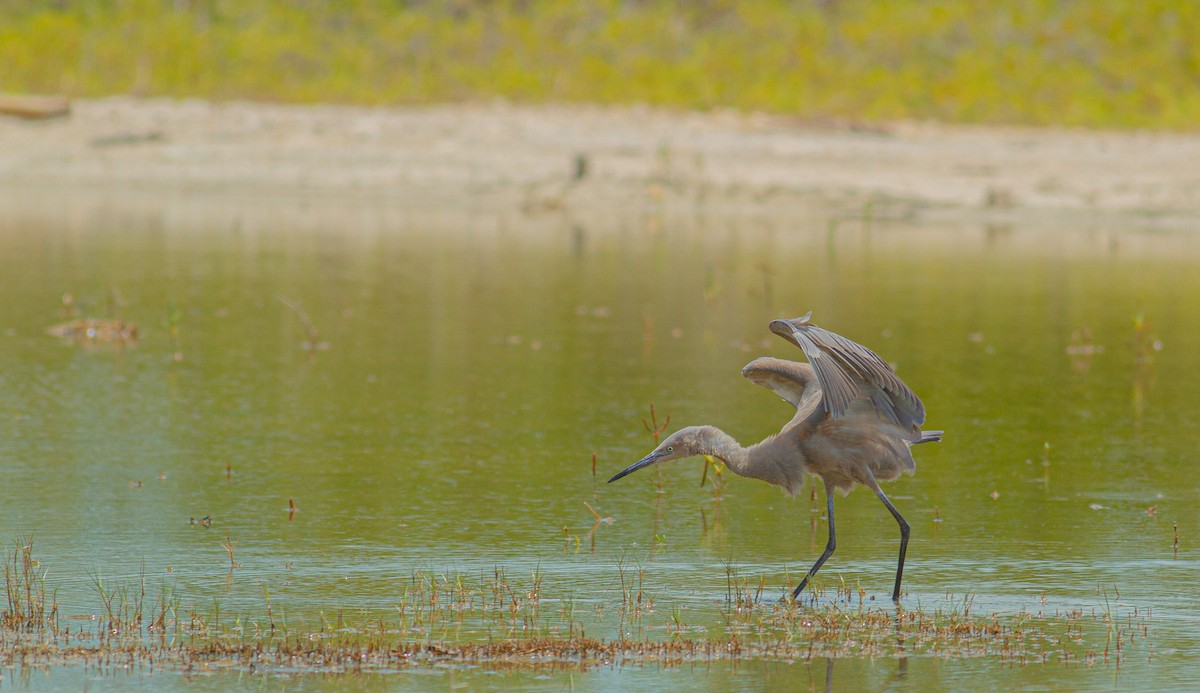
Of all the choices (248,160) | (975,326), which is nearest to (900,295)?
(975,326)

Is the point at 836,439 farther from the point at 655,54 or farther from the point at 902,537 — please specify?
the point at 655,54

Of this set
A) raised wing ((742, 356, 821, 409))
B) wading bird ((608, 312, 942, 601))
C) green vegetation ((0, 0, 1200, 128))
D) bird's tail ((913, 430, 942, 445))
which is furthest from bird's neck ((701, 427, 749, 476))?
green vegetation ((0, 0, 1200, 128))

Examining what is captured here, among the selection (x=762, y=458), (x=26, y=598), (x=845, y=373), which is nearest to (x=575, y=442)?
(x=762, y=458)

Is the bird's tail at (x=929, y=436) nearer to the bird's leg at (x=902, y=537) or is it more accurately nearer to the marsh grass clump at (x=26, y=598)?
the bird's leg at (x=902, y=537)

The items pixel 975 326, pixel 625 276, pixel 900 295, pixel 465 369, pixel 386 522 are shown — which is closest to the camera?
pixel 386 522

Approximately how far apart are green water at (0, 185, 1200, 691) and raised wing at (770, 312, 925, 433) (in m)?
0.93

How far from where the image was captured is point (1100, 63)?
120ft

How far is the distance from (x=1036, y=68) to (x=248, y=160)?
16.9 metres

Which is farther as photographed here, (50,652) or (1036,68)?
(1036,68)

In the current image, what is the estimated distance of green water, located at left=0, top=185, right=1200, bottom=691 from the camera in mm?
7625

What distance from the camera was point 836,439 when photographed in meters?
7.61

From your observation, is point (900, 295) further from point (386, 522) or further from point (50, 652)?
point (50, 652)

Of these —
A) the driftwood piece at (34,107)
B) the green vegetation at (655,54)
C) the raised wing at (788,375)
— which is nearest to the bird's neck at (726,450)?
the raised wing at (788,375)

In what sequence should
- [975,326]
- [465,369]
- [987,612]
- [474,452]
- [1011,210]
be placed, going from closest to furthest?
[987,612] < [474,452] < [465,369] < [975,326] < [1011,210]
